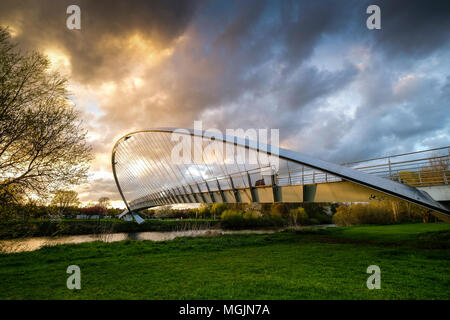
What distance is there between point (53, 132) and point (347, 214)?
52.6 m

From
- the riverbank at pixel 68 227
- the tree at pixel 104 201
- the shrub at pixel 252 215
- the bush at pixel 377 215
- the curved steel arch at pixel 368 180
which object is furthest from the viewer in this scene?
the tree at pixel 104 201

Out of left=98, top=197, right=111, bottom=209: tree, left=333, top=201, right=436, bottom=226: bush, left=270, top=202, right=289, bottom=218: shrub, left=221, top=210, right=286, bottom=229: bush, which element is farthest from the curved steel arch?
left=98, top=197, right=111, bottom=209: tree

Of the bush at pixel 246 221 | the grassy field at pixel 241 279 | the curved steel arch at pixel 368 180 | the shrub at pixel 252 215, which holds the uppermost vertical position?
the curved steel arch at pixel 368 180

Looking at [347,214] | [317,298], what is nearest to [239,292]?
[317,298]

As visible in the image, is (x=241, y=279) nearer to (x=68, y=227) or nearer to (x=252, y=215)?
(x=68, y=227)

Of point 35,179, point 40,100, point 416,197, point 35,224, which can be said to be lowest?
point 35,224

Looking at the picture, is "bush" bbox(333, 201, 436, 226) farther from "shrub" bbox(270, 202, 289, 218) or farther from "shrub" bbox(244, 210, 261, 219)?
"shrub" bbox(244, 210, 261, 219)

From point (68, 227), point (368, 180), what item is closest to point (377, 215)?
point (368, 180)

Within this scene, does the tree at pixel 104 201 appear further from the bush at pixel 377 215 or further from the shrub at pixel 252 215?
the bush at pixel 377 215

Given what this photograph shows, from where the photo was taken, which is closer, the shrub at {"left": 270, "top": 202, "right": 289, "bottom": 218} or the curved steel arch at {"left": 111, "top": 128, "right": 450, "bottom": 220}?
the curved steel arch at {"left": 111, "top": 128, "right": 450, "bottom": 220}

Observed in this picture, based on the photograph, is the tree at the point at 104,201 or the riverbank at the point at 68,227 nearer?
the riverbank at the point at 68,227

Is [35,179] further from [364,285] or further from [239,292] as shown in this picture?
[364,285]

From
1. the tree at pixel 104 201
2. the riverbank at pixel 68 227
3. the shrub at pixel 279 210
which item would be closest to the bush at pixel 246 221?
the riverbank at pixel 68 227
